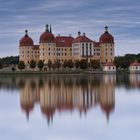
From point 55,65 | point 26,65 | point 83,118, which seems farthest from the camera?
point 26,65

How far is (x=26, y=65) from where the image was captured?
75.0 meters

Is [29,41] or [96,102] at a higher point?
[29,41]

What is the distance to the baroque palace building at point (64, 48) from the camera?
7581 centimetres

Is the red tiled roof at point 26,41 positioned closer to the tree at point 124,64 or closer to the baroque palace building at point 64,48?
the baroque palace building at point 64,48

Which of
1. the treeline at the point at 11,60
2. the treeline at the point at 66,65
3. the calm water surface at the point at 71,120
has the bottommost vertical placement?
the calm water surface at the point at 71,120

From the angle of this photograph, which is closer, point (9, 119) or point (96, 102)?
point (9, 119)

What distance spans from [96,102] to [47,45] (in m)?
58.0

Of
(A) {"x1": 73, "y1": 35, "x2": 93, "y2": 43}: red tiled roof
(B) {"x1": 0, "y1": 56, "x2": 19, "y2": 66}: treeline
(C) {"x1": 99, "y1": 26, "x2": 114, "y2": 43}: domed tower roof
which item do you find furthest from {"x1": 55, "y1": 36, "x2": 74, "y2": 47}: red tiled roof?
(B) {"x1": 0, "y1": 56, "x2": 19, "y2": 66}: treeline

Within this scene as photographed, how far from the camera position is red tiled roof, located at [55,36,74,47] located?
7800 centimetres

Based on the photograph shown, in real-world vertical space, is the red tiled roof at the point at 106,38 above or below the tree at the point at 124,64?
above

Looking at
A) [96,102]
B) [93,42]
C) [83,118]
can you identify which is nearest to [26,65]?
[93,42]

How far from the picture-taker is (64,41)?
78500 millimetres

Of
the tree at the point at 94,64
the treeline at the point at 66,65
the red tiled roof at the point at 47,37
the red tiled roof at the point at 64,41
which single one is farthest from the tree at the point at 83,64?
the red tiled roof at the point at 64,41

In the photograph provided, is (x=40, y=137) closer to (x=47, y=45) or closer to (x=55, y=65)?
(x=55, y=65)
